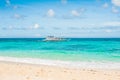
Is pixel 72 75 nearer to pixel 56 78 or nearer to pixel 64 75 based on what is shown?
pixel 64 75

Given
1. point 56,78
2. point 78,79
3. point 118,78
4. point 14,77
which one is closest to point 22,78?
point 14,77

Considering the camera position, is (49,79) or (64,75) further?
(64,75)

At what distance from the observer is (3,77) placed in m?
11.8

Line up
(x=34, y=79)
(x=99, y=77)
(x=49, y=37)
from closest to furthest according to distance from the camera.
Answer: (x=34, y=79) → (x=99, y=77) → (x=49, y=37)

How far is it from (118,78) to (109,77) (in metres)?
0.43

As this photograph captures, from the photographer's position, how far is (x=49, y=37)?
2982 inches

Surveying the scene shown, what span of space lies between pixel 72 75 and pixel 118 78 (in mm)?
2117

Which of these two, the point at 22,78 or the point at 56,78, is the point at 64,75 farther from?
the point at 22,78

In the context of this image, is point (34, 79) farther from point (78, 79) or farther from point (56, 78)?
point (78, 79)

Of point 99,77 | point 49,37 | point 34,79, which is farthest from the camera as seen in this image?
point 49,37

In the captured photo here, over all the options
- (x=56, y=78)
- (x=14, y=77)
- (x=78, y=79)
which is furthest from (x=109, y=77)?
(x=14, y=77)

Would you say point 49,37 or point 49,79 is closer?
point 49,79

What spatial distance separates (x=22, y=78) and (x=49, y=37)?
64.3 meters

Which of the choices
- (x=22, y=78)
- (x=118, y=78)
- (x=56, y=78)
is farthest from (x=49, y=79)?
(x=118, y=78)
